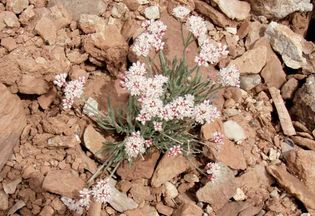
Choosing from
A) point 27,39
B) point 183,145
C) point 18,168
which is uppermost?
point 27,39

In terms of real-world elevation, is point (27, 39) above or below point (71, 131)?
above

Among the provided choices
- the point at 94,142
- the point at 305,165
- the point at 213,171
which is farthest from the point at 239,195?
the point at 94,142

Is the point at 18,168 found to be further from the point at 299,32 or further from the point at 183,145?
the point at 299,32

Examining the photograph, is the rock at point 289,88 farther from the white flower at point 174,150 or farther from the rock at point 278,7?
the white flower at point 174,150

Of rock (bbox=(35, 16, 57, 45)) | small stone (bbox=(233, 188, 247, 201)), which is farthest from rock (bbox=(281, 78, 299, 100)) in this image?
rock (bbox=(35, 16, 57, 45))

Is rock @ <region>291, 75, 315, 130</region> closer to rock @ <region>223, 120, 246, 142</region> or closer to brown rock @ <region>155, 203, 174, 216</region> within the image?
rock @ <region>223, 120, 246, 142</region>

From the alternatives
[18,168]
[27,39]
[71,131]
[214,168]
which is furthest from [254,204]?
[27,39]
